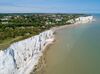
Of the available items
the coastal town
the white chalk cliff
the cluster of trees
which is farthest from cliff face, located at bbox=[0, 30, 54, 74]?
the cluster of trees

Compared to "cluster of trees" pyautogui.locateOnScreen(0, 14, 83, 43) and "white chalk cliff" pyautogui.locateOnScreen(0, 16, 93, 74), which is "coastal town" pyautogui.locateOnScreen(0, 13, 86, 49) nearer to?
"cluster of trees" pyautogui.locateOnScreen(0, 14, 83, 43)

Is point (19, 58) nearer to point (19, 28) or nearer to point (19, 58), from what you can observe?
point (19, 58)

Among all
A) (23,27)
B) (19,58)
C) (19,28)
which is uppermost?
(19,58)

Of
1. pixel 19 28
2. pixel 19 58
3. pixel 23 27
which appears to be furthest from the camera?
pixel 23 27

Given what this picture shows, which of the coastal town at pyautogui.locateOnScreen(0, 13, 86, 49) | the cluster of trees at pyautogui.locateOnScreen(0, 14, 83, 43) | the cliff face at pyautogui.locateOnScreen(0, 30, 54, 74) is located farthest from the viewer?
the cluster of trees at pyautogui.locateOnScreen(0, 14, 83, 43)

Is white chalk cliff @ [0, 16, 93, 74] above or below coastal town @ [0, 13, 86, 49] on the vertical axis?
above

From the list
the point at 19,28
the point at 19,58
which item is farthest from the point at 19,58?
the point at 19,28

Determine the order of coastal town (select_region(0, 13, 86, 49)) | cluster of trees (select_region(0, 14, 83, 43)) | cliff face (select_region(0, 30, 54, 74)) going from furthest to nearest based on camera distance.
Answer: cluster of trees (select_region(0, 14, 83, 43))
coastal town (select_region(0, 13, 86, 49))
cliff face (select_region(0, 30, 54, 74))

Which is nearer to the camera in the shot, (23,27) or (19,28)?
(19,28)

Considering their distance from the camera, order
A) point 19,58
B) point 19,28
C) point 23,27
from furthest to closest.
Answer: point 23,27
point 19,28
point 19,58

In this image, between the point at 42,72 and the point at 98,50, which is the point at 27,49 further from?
the point at 98,50

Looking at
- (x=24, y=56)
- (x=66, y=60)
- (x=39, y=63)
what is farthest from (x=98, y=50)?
(x=24, y=56)

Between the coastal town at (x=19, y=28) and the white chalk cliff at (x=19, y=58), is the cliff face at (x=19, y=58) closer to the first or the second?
the white chalk cliff at (x=19, y=58)
